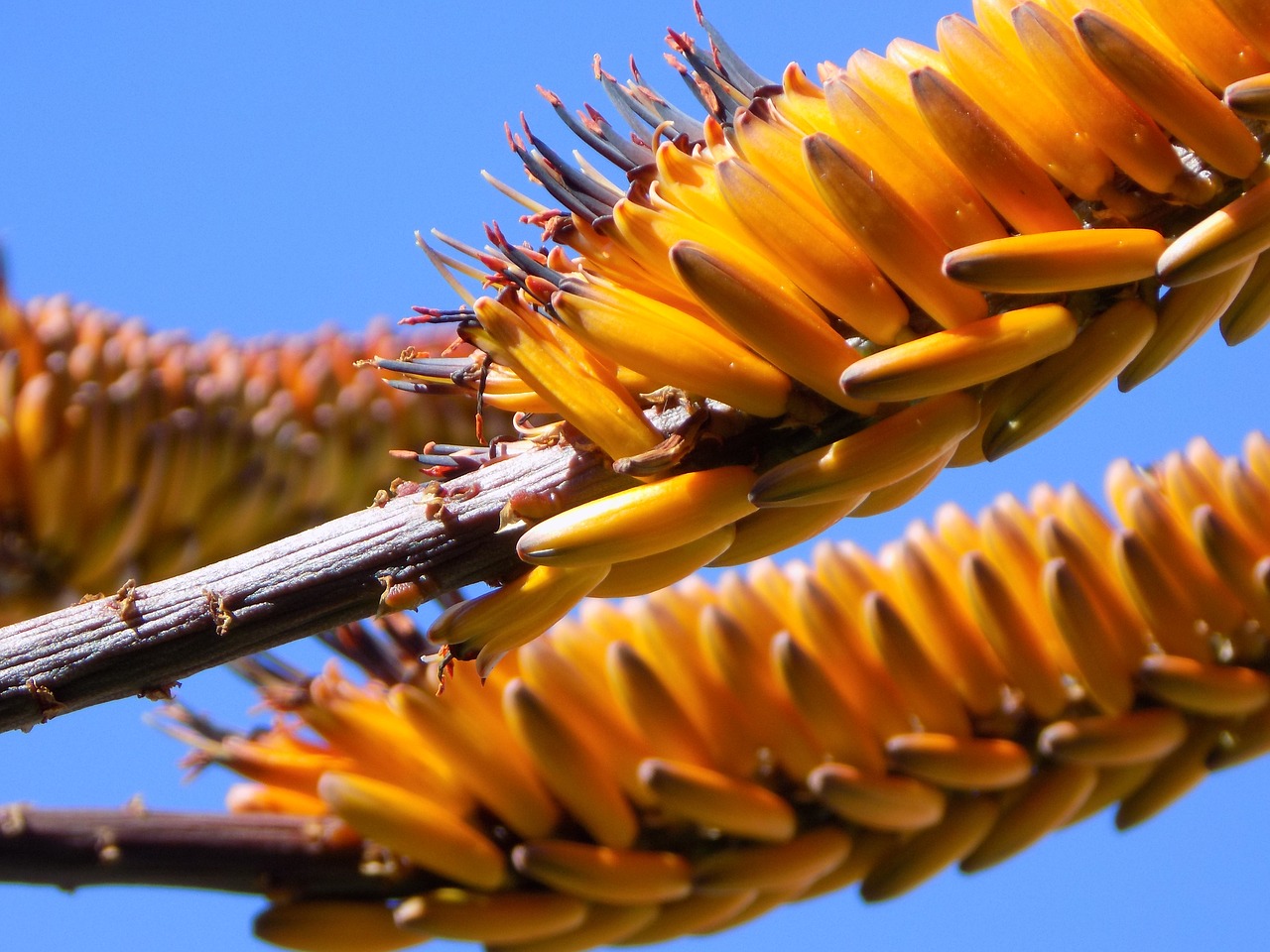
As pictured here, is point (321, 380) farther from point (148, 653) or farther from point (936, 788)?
point (148, 653)

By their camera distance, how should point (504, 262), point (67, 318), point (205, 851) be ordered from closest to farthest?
point (504, 262), point (205, 851), point (67, 318)

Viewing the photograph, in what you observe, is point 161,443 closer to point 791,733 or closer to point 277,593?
point 791,733

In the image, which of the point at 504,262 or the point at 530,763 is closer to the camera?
the point at 504,262

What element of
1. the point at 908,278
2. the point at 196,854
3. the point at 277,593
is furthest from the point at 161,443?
the point at 908,278

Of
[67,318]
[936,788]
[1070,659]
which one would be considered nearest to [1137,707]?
[1070,659]

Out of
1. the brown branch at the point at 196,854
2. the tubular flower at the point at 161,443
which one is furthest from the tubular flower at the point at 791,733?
the tubular flower at the point at 161,443

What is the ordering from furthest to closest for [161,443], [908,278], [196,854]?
[161,443] → [196,854] → [908,278]
